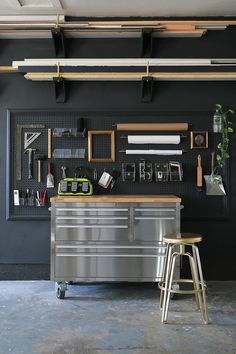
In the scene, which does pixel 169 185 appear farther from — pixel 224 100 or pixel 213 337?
pixel 213 337

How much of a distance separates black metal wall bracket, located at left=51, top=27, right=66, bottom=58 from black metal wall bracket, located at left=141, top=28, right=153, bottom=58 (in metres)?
0.81

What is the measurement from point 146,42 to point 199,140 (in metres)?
1.15

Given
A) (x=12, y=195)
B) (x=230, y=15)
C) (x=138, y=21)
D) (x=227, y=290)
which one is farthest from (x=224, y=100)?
(x=12, y=195)

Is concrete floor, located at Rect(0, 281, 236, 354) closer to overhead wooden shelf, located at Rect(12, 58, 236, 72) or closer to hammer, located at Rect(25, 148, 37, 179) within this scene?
hammer, located at Rect(25, 148, 37, 179)

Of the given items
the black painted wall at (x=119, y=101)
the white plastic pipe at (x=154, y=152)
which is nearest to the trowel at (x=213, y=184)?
the black painted wall at (x=119, y=101)

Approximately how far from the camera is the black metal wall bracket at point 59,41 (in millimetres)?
4084

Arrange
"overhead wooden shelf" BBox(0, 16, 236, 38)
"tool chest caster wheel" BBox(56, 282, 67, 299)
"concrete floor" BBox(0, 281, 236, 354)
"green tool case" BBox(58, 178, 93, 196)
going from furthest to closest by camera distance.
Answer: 1. "overhead wooden shelf" BBox(0, 16, 236, 38)
2. "green tool case" BBox(58, 178, 93, 196)
3. "tool chest caster wheel" BBox(56, 282, 67, 299)
4. "concrete floor" BBox(0, 281, 236, 354)

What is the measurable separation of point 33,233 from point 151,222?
52.9 inches

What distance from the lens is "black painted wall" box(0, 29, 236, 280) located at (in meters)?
4.30

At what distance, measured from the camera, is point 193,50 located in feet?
14.2

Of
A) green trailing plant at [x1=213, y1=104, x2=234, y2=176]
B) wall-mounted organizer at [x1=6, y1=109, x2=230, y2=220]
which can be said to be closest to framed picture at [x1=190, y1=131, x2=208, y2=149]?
wall-mounted organizer at [x1=6, y1=109, x2=230, y2=220]

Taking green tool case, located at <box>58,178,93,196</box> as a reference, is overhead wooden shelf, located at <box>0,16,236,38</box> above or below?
above

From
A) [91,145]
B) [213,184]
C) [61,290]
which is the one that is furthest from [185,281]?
[91,145]

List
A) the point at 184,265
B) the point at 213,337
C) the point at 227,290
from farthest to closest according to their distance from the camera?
1. the point at 184,265
2. the point at 227,290
3. the point at 213,337
